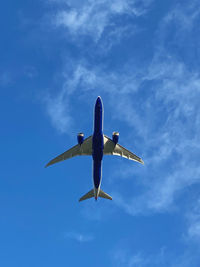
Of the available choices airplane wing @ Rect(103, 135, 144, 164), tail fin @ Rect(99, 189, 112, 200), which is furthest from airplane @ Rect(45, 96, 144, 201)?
tail fin @ Rect(99, 189, 112, 200)

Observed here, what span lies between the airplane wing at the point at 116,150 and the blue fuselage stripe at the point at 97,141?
4.12 meters

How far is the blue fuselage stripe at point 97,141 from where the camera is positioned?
5975 cm

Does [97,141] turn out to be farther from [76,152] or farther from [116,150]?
[76,152]

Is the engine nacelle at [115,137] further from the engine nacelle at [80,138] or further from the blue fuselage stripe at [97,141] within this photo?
the engine nacelle at [80,138]

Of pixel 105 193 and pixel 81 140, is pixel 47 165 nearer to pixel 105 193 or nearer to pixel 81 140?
pixel 81 140

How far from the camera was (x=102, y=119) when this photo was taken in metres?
60.8

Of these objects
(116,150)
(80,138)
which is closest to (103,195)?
(116,150)

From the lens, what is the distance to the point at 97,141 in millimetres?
61375

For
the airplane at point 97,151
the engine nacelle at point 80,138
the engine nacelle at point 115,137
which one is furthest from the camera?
the engine nacelle at point 115,137

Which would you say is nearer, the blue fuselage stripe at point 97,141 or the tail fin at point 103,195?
the blue fuselage stripe at point 97,141

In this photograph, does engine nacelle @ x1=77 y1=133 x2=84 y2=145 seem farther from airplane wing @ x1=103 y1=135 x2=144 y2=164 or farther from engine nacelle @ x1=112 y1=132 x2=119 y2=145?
engine nacelle @ x1=112 y1=132 x2=119 y2=145

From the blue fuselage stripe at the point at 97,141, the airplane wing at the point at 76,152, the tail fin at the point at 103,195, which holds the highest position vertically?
the airplane wing at the point at 76,152

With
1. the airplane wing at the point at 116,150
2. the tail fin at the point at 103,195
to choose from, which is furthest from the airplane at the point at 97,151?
the tail fin at the point at 103,195

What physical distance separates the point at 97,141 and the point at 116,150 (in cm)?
875
